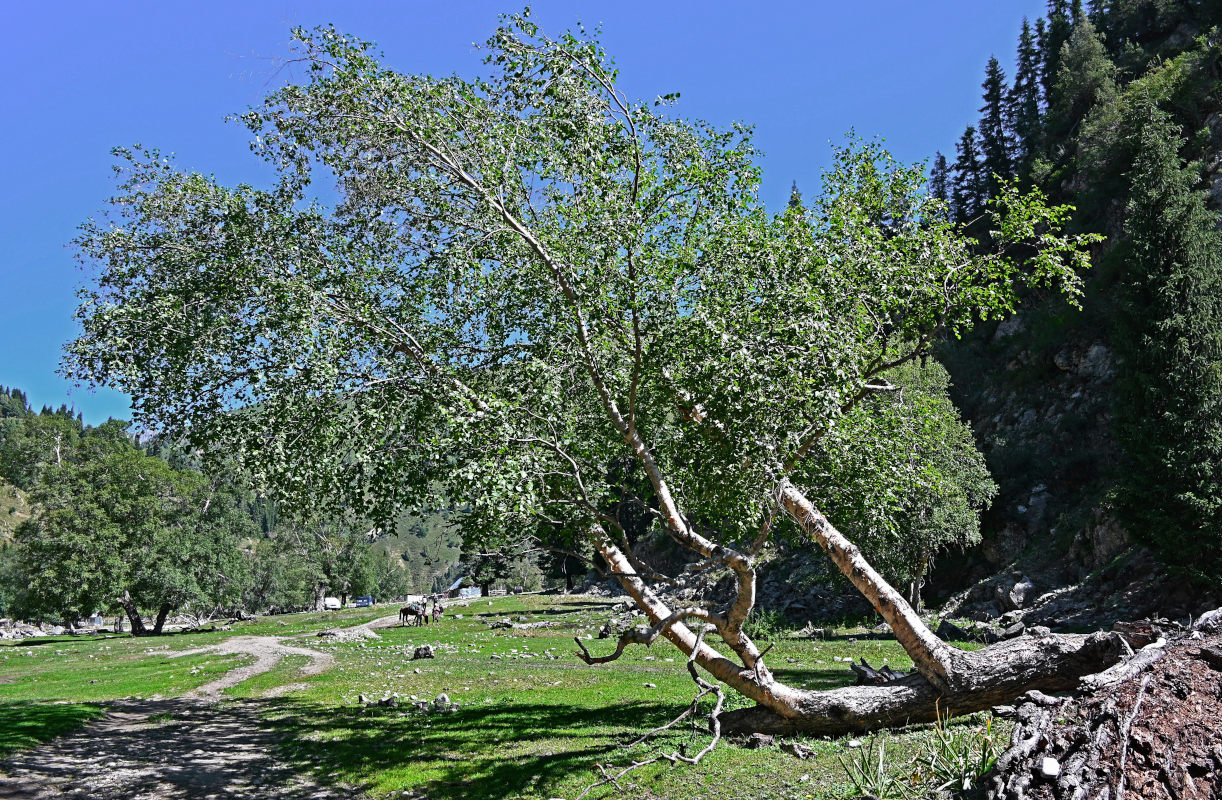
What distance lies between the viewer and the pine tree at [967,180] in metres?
81.1

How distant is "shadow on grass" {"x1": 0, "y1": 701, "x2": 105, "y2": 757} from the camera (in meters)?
14.7

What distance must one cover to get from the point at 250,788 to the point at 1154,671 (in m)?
13.3

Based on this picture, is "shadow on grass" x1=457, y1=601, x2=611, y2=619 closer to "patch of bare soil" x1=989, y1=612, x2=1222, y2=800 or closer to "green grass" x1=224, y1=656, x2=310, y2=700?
"green grass" x1=224, y1=656, x2=310, y2=700

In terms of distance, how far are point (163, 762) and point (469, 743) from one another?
617 cm

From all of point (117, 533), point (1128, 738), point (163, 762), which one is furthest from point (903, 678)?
point (117, 533)

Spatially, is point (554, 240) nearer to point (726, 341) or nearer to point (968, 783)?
point (726, 341)

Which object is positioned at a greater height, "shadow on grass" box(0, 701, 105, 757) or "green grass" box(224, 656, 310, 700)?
"shadow on grass" box(0, 701, 105, 757)

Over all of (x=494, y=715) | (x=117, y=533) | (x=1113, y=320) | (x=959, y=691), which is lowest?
(x=494, y=715)

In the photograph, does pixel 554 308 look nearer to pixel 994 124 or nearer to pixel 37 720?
pixel 37 720

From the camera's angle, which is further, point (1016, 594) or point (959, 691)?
point (1016, 594)

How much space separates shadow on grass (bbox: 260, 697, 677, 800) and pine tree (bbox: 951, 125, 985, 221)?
82611 millimetres

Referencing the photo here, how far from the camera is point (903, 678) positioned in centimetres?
1223

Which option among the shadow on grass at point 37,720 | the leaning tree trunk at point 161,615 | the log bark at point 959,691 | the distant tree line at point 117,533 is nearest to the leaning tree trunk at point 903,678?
the log bark at point 959,691

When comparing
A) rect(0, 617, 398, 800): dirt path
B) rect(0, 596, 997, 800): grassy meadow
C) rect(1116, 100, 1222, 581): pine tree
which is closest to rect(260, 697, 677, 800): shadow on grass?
rect(0, 596, 997, 800): grassy meadow
